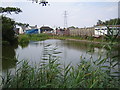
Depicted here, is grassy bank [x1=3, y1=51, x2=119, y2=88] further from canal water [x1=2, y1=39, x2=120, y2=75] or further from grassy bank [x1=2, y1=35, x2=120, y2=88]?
canal water [x1=2, y1=39, x2=120, y2=75]

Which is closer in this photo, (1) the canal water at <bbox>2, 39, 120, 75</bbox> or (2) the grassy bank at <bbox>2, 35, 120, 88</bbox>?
(2) the grassy bank at <bbox>2, 35, 120, 88</bbox>

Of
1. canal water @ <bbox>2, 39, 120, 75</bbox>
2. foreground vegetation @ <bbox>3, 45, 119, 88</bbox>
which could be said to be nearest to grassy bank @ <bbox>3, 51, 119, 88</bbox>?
foreground vegetation @ <bbox>3, 45, 119, 88</bbox>

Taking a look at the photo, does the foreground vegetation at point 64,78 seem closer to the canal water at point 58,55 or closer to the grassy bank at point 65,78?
the grassy bank at point 65,78

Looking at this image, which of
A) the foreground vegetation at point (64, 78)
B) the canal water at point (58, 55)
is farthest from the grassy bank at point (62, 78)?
the canal water at point (58, 55)

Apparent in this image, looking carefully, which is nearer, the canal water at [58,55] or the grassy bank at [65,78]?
the grassy bank at [65,78]

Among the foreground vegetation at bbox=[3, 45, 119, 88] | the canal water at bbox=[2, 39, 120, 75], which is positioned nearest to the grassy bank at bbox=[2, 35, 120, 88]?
the foreground vegetation at bbox=[3, 45, 119, 88]

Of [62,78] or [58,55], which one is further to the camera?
[58,55]

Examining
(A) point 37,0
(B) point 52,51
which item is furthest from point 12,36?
(A) point 37,0

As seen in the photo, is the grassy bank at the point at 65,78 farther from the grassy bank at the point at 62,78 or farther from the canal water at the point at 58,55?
the canal water at the point at 58,55

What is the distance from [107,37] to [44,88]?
110 centimetres

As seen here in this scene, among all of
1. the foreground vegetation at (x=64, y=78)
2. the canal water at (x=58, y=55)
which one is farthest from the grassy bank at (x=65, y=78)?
the canal water at (x=58, y=55)

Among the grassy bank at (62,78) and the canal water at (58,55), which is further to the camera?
the canal water at (58,55)

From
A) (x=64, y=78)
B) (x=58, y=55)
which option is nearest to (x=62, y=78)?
(x=64, y=78)

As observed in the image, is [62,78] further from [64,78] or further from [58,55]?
[58,55]
